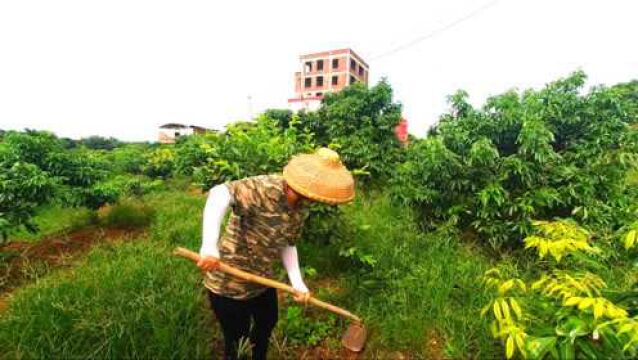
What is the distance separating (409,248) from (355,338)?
57.1 inches

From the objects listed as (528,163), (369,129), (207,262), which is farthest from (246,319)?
(369,129)

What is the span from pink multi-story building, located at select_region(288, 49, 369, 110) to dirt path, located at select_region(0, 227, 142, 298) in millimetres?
28919

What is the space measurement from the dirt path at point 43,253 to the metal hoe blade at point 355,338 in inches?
109

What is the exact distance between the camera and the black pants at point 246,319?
5.98 feet

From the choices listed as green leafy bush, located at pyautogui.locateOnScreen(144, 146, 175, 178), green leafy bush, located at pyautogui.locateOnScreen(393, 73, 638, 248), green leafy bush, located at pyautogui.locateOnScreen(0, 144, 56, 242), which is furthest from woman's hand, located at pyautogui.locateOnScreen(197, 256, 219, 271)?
green leafy bush, located at pyautogui.locateOnScreen(144, 146, 175, 178)

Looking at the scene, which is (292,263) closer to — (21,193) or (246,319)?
(246,319)

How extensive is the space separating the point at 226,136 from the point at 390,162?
A: 429 centimetres

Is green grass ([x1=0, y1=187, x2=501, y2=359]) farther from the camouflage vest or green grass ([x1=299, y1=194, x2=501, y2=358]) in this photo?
the camouflage vest

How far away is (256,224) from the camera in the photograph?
1.76 metres

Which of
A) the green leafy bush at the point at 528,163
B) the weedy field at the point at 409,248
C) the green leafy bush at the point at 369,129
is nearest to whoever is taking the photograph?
the weedy field at the point at 409,248

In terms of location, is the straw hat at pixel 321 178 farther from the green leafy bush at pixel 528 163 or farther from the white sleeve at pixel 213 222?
the green leafy bush at pixel 528 163

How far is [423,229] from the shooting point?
4.02 m

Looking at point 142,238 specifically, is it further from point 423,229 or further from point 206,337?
point 423,229

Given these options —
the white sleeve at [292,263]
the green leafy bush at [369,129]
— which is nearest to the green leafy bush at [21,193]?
the white sleeve at [292,263]
